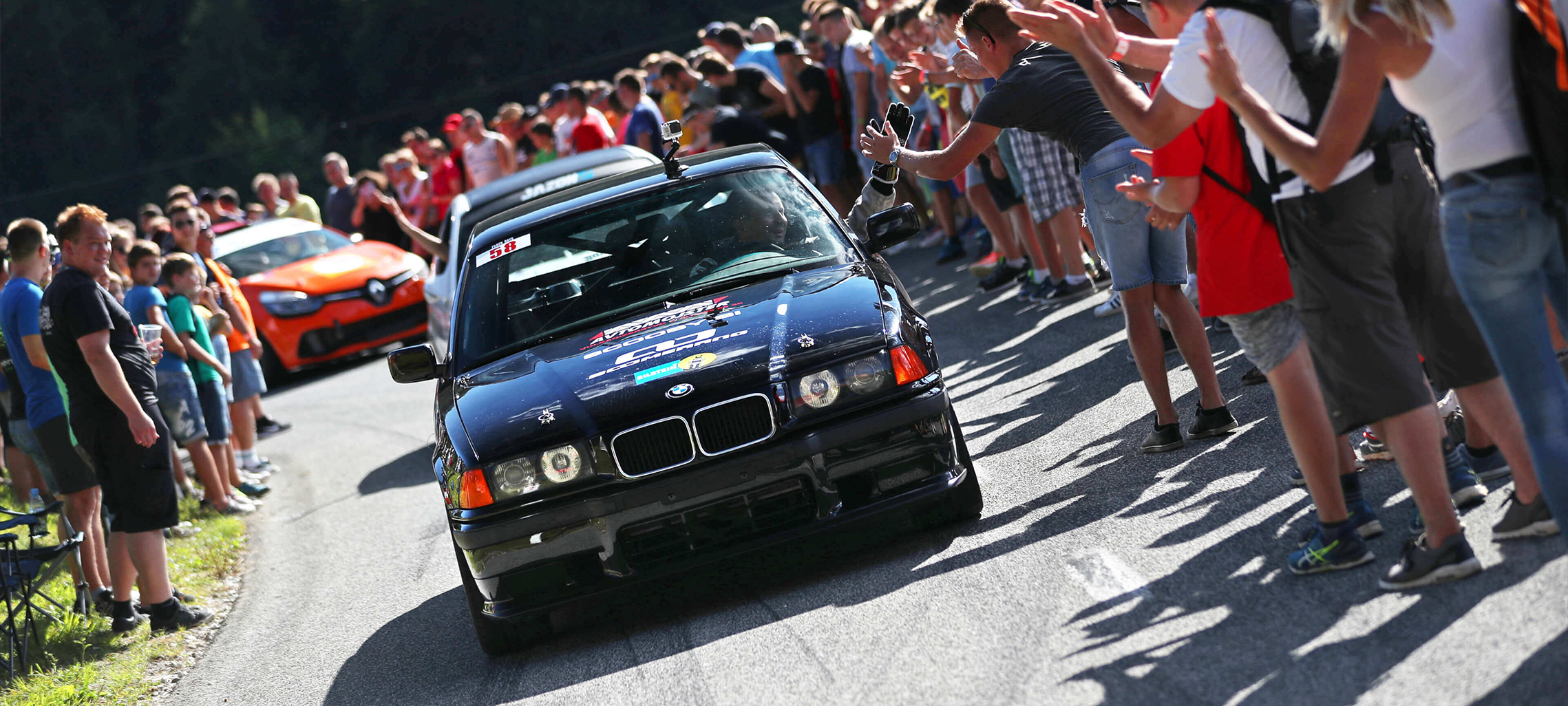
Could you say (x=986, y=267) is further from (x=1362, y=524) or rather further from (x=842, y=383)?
(x=1362, y=524)

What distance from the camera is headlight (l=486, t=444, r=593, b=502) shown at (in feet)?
18.1

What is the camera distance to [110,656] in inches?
294

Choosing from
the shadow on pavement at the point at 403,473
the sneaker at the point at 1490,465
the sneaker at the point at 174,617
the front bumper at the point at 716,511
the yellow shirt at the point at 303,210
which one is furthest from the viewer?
the yellow shirt at the point at 303,210

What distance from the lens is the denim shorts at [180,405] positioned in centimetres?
1023

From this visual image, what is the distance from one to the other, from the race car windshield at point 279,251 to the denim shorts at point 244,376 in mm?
5388

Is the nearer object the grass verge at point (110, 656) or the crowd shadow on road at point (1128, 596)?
the crowd shadow on road at point (1128, 596)

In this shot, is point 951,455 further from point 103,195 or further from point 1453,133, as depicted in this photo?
point 103,195

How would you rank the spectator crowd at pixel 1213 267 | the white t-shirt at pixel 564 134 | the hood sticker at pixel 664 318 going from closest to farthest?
1. the spectator crowd at pixel 1213 267
2. the hood sticker at pixel 664 318
3. the white t-shirt at pixel 564 134

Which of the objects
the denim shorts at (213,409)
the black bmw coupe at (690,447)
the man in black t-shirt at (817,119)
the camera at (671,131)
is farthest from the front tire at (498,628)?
the man in black t-shirt at (817,119)

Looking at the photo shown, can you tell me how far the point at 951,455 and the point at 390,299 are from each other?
12153 millimetres

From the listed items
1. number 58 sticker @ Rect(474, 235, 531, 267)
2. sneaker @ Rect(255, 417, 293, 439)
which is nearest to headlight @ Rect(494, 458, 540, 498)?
number 58 sticker @ Rect(474, 235, 531, 267)

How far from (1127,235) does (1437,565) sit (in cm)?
243

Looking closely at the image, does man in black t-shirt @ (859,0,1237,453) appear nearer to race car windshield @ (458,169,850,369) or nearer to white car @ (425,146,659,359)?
race car windshield @ (458,169,850,369)

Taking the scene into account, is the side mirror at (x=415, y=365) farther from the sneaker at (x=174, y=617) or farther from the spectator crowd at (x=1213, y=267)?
the sneaker at (x=174, y=617)
